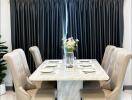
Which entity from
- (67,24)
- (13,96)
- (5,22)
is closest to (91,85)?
(67,24)

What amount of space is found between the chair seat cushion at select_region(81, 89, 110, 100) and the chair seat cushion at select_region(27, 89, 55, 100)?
17.1 inches

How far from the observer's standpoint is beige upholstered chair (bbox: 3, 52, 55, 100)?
128 inches

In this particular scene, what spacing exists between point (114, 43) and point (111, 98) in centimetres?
207

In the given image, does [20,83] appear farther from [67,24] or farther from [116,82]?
[67,24]

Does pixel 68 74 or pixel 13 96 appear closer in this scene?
pixel 68 74

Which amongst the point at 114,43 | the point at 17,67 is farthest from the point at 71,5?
the point at 17,67

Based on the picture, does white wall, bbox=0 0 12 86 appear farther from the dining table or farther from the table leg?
the table leg

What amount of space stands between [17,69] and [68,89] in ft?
2.50

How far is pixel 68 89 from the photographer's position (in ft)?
10.9

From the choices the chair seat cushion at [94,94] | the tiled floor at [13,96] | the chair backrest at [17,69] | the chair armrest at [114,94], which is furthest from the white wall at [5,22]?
the chair armrest at [114,94]

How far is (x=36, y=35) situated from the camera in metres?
5.12

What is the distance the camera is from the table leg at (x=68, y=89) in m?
3.32

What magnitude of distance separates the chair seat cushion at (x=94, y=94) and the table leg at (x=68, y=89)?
0.12m

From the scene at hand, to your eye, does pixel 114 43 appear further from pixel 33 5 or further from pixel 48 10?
pixel 33 5
